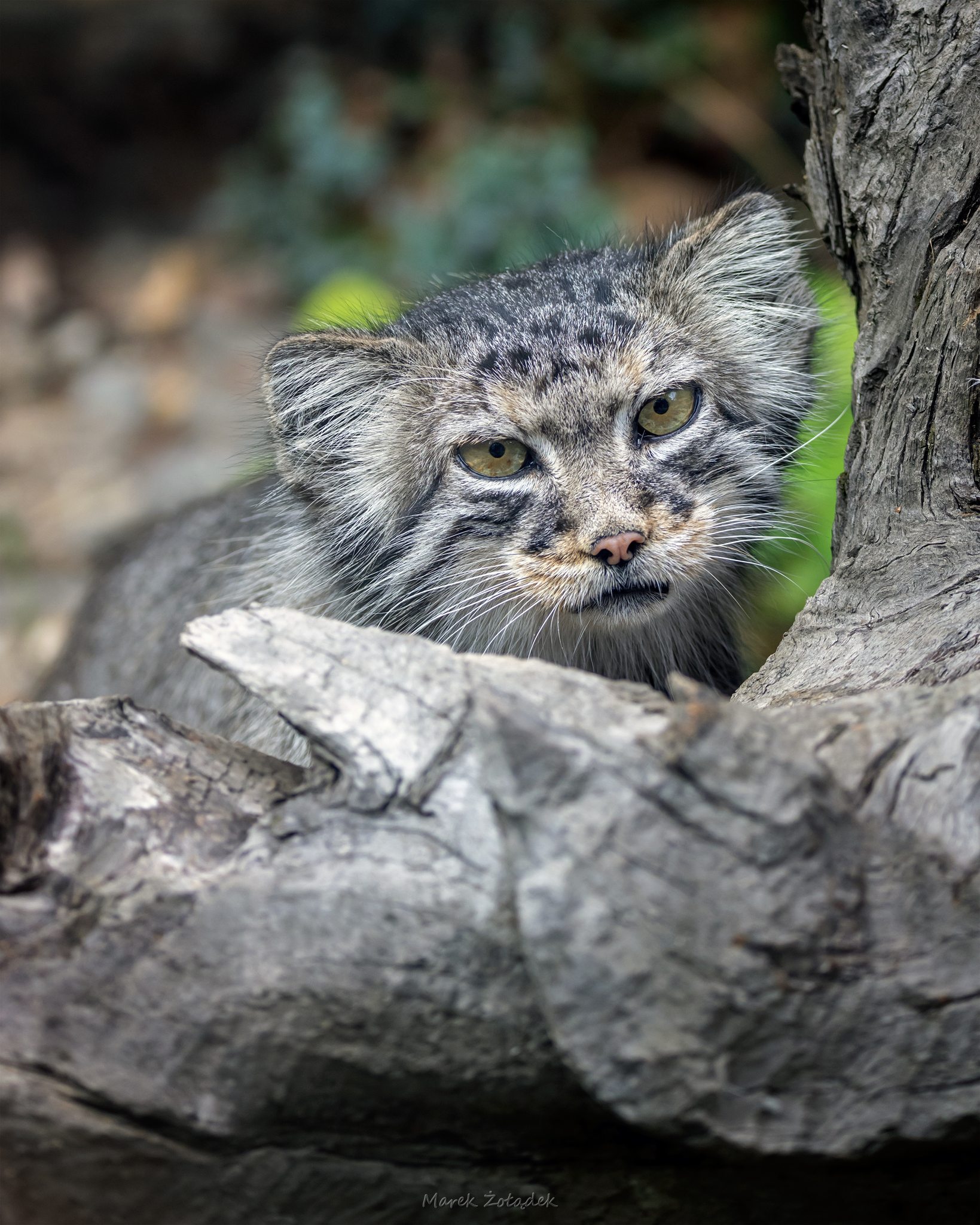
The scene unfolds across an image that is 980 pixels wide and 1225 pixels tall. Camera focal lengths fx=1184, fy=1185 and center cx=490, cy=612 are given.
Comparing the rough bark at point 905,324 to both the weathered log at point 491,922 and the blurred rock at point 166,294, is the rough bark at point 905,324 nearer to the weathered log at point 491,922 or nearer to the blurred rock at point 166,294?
the weathered log at point 491,922

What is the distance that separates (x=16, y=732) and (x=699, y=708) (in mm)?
1327

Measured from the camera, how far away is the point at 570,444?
3.56 metres

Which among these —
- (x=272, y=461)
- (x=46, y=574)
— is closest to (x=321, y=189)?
(x=46, y=574)

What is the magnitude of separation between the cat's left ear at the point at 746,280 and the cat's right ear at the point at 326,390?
89 centimetres

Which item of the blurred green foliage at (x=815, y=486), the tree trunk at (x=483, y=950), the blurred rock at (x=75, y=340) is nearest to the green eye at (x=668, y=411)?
the blurred green foliage at (x=815, y=486)

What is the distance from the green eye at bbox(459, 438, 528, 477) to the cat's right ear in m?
0.34

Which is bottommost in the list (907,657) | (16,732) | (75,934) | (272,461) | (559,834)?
(75,934)

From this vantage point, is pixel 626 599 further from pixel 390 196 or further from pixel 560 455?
pixel 390 196

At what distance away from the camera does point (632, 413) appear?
143 inches

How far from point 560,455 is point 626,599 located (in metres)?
0.48

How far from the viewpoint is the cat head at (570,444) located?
3.50m

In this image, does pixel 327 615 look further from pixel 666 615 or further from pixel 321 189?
pixel 321 189

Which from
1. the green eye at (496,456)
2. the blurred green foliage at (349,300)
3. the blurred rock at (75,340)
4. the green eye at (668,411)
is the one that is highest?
the blurred rock at (75,340)

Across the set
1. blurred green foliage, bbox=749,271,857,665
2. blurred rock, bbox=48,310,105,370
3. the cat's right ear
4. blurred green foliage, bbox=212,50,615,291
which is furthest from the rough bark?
blurred rock, bbox=48,310,105,370
